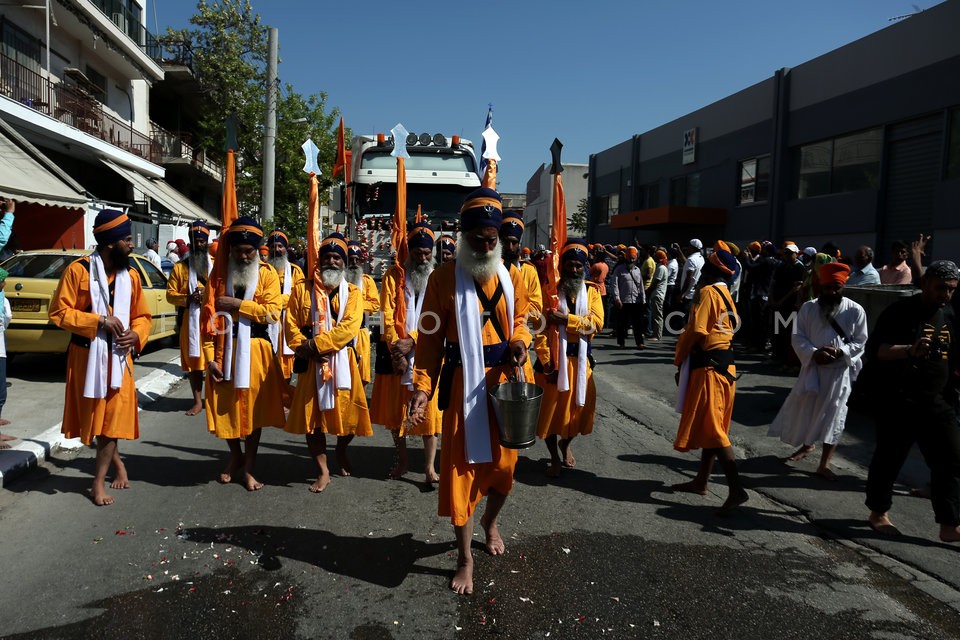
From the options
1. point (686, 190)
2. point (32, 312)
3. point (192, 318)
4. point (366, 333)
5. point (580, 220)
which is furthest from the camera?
point (580, 220)

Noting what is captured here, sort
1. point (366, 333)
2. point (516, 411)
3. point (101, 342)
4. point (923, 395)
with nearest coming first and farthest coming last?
point (516, 411)
point (923, 395)
point (101, 342)
point (366, 333)

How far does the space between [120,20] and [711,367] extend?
28.2m

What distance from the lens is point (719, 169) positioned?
2473 cm

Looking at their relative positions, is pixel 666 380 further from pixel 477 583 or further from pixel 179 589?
pixel 179 589

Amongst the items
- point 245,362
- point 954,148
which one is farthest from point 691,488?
point 954,148

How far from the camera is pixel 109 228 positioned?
5.11m

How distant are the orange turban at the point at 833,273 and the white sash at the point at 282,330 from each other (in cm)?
453

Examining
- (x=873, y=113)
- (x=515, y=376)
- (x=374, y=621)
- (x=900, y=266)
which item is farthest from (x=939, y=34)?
(x=374, y=621)

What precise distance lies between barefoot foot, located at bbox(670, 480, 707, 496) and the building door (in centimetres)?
Result: 1377

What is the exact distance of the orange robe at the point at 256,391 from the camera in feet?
17.7

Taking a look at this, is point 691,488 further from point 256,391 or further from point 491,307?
point 256,391

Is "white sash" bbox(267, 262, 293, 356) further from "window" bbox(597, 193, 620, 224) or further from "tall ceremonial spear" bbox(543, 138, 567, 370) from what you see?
"window" bbox(597, 193, 620, 224)

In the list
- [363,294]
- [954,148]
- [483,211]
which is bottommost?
[363,294]

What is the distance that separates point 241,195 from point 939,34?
23934 mm
